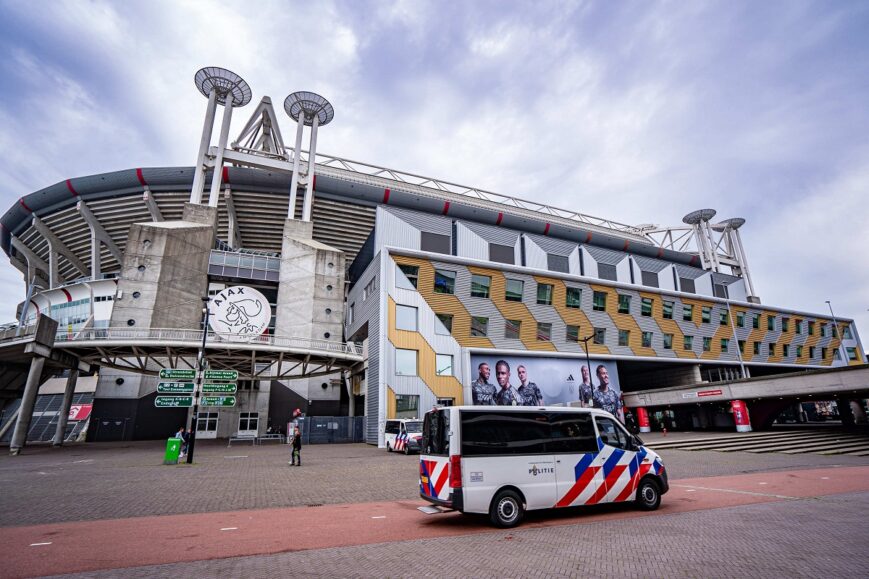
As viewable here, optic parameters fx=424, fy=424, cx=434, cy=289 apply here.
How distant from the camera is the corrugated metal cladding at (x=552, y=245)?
1762 inches

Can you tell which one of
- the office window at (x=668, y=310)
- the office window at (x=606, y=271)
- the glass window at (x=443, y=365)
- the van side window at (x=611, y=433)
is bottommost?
the van side window at (x=611, y=433)

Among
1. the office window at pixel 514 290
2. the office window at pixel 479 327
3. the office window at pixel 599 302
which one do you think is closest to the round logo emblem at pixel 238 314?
the office window at pixel 479 327

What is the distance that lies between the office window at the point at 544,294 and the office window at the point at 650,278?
64.2 feet

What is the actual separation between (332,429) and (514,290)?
19084 millimetres

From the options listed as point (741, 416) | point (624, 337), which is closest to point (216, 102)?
point (624, 337)

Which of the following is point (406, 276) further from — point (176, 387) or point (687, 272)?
point (687, 272)

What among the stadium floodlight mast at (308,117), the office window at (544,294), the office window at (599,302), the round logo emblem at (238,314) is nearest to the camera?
the round logo emblem at (238,314)

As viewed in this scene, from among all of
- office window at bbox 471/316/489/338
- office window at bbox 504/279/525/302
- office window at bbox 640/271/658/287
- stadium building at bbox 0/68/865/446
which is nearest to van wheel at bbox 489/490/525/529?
stadium building at bbox 0/68/865/446

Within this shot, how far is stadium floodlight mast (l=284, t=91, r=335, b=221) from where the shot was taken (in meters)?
46.4

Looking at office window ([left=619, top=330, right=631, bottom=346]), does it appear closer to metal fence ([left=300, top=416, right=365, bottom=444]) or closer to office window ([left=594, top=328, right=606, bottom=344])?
office window ([left=594, top=328, right=606, bottom=344])

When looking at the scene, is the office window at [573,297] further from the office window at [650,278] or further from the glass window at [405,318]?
the office window at [650,278]

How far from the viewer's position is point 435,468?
866cm

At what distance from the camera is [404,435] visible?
2438 centimetres

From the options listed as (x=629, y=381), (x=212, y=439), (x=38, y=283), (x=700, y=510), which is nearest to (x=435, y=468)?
(x=700, y=510)
